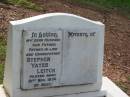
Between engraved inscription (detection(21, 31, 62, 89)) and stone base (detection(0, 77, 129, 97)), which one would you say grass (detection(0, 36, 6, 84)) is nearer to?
stone base (detection(0, 77, 129, 97))

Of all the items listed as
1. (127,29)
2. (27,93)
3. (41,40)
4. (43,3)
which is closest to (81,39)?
(41,40)

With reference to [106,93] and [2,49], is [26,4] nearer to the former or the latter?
[2,49]

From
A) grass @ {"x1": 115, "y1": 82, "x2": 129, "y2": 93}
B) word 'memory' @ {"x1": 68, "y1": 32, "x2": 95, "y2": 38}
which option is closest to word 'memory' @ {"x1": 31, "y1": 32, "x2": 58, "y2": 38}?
word 'memory' @ {"x1": 68, "y1": 32, "x2": 95, "y2": 38}

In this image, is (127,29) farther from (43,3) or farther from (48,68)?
(48,68)

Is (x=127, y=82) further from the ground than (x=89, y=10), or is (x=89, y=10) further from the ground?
(x=89, y=10)

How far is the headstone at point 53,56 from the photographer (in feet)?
15.0

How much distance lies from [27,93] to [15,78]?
0.78ft

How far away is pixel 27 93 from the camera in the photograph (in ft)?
15.4

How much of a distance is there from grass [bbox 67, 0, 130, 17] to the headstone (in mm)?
7403

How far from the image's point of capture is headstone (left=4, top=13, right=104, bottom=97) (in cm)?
457

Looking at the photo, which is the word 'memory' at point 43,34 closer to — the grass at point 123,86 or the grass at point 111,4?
the grass at point 123,86

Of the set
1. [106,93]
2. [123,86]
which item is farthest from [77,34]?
[123,86]

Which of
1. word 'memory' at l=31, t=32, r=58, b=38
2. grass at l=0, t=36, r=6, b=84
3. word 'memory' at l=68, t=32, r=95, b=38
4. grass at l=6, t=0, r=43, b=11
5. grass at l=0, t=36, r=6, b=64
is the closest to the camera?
word 'memory' at l=31, t=32, r=58, b=38

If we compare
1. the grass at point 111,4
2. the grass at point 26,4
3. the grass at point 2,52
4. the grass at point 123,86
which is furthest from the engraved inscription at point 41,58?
the grass at point 111,4
